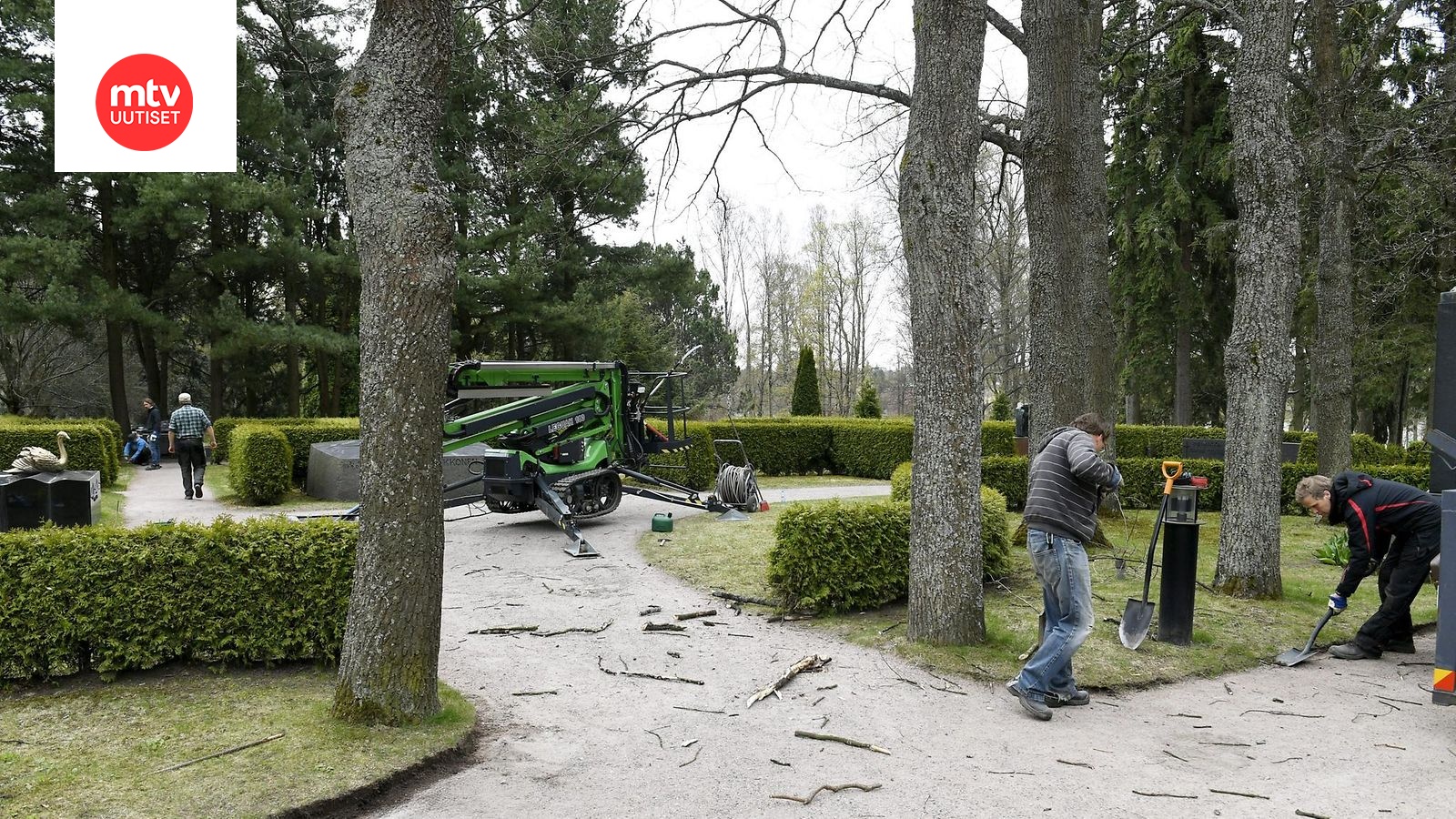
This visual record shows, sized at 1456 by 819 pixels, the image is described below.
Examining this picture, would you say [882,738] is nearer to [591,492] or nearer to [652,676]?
[652,676]

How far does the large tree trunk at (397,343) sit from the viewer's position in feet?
14.0

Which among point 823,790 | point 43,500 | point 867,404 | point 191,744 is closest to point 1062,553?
point 823,790

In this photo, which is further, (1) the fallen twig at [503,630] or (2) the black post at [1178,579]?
(1) the fallen twig at [503,630]

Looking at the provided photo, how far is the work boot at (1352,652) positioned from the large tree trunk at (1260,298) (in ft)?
3.89

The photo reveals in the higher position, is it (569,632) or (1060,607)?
(1060,607)

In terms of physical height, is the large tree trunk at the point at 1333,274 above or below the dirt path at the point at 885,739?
above

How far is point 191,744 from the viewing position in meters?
4.14

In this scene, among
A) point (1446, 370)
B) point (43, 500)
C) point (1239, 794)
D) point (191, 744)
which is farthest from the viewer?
point (43, 500)

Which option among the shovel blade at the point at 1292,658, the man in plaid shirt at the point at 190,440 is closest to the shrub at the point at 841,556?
the shovel blade at the point at 1292,658

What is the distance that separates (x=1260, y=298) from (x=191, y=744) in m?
7.92

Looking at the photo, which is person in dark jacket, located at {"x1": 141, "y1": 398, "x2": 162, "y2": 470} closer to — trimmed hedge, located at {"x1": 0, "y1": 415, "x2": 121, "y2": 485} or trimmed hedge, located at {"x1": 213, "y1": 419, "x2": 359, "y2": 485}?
trimmed hedge, located at {"x1": 213, "y1": 419, "x2": 359, "y2": 485}

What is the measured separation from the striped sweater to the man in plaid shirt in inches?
497

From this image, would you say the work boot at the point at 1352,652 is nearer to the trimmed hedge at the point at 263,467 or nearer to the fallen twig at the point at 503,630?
the fallen twig at the point at 503,630

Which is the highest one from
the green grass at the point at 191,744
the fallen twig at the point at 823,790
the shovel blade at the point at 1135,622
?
the shovel blade at the point at 1135,622
